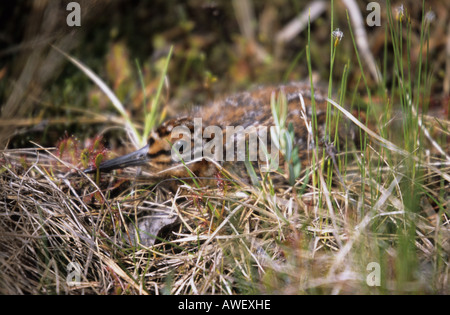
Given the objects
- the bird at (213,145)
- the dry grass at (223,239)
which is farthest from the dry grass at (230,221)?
the bird at (213,145)

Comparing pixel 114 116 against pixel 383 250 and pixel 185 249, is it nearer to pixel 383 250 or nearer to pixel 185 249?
pixel 185 249

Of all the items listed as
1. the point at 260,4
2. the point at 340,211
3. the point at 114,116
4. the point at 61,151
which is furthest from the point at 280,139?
the point at 260,4

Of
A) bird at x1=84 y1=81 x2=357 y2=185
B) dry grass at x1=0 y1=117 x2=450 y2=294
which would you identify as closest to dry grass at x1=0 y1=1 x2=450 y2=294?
dry grass at x1=0 y1=117 x2=450 y2=294

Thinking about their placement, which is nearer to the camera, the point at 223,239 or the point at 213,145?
the point at 223,239

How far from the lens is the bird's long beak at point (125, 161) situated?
10.9ft

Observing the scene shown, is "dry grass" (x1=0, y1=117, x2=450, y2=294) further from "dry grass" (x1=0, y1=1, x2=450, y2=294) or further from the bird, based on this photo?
the bird

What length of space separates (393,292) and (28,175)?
8.05 ft

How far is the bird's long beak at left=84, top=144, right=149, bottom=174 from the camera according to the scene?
332cm

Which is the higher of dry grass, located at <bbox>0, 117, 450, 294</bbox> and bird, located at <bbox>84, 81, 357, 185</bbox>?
bird, located at <bbox>84, 81, 357, 185</bbox>

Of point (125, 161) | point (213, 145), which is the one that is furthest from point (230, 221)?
point (125, 161)

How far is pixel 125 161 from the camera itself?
11.2 feet

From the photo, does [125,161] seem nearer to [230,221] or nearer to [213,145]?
[213,145]

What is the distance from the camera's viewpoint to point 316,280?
2459 millimetres

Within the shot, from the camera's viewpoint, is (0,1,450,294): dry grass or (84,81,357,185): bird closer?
(0,1,450,294): dry grass
